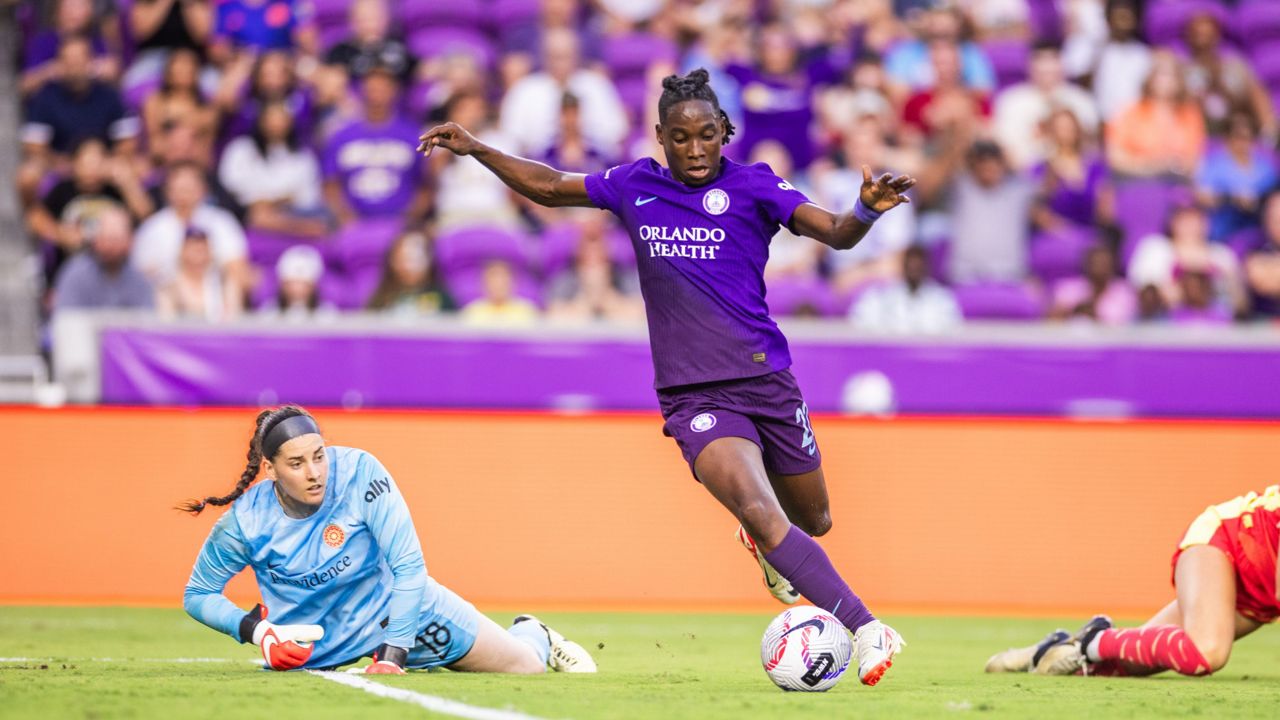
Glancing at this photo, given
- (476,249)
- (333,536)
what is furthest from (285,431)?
(476,249)

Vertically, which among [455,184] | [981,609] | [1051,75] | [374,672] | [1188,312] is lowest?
[981,609]

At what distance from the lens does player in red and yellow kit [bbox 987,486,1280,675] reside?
7.03 metres

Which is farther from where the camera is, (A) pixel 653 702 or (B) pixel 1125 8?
(B) pixel 1125 8

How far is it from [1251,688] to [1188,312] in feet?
23.3

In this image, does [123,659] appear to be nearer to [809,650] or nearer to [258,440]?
[258,440]

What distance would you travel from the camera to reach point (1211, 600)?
7.08 meters

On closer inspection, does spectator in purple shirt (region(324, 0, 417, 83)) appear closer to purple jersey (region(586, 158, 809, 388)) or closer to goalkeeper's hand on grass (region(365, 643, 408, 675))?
purple jersey (region(586, 158, 809, 388))

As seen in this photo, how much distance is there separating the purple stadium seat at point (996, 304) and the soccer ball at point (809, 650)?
24.9 feet

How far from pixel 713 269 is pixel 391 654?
2.07 m

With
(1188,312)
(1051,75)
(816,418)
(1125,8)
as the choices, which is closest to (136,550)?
(816,418)

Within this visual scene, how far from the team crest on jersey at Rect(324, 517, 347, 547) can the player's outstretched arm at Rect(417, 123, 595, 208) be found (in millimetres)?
1647

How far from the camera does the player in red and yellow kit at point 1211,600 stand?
7.03 metres

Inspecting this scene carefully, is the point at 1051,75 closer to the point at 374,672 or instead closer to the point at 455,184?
the point at 455,184

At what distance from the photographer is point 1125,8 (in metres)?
16.3
